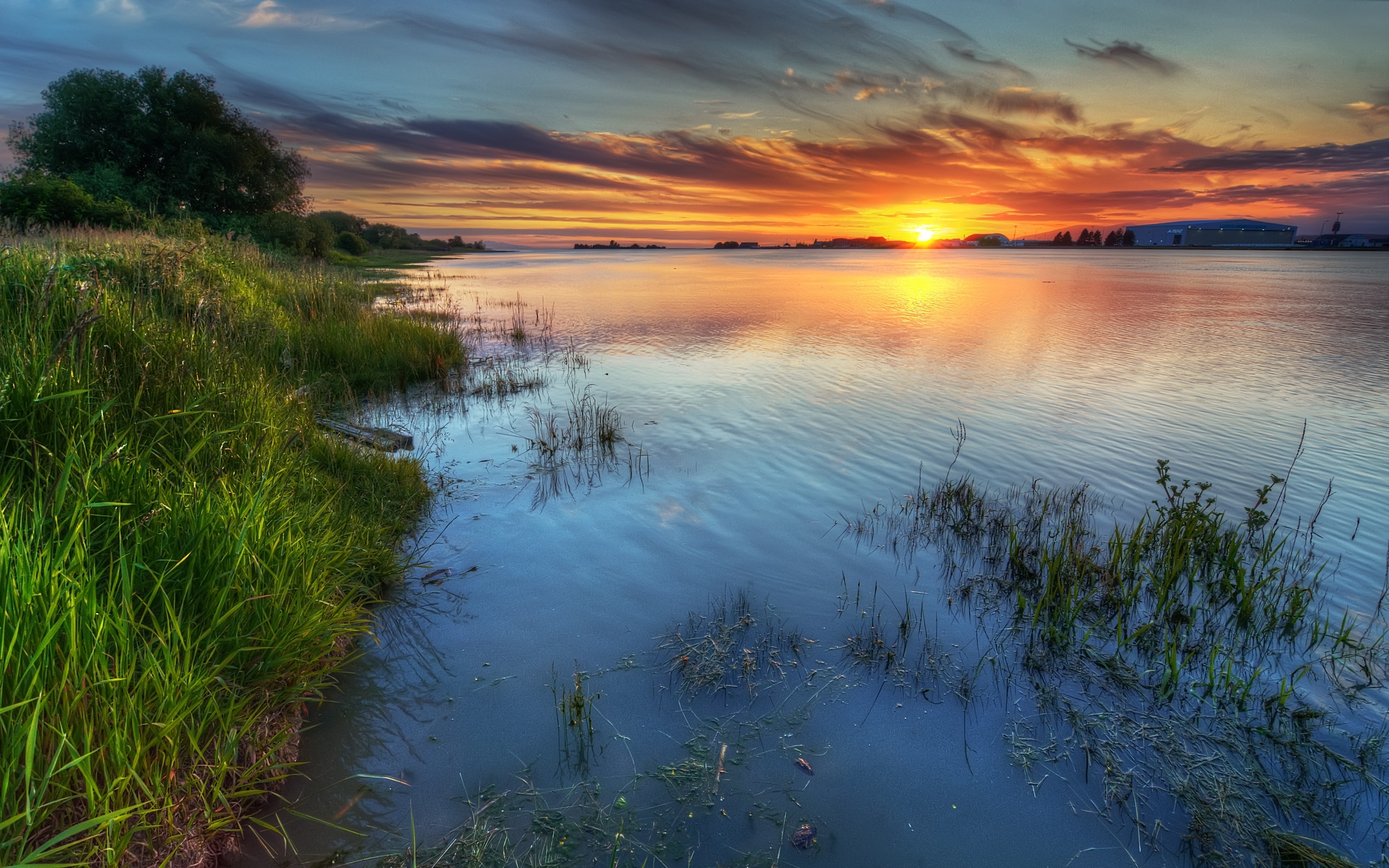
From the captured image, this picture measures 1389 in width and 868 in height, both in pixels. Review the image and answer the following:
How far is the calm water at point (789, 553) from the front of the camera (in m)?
3.68

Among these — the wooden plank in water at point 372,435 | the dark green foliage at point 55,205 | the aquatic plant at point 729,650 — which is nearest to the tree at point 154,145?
the dark green foliage at point 55,205

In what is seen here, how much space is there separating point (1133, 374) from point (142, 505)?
20015 mm

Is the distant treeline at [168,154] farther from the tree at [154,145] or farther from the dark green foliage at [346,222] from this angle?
the dark green foliage at [346,222]

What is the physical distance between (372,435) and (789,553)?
6989 millimetres

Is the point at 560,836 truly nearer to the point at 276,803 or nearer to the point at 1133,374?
the point at 276,803

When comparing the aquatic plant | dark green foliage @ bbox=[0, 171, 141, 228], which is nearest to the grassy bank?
the aquatic plant

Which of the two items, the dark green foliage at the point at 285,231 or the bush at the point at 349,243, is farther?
the bush at the point at 349,243

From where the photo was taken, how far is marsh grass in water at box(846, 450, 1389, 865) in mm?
3729

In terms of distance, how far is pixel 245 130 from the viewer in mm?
46188

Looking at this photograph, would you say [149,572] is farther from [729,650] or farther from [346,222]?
[346,222]

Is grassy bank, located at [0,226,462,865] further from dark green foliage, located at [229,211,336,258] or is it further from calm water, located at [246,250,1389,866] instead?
dark green foliage, located at [229,211,336,258]

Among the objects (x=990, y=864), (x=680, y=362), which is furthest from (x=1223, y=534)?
(x=680, y=362)

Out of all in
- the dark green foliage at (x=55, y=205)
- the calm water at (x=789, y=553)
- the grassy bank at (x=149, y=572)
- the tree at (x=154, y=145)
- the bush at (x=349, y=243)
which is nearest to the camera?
the grassy bank at (x=149, y=572)

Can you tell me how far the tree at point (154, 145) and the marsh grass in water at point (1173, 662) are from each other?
46011mm
